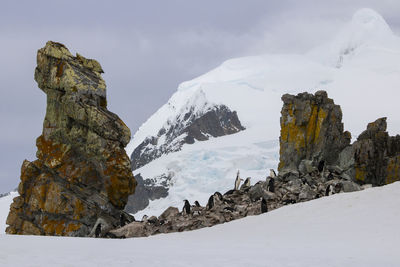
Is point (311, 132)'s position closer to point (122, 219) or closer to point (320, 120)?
point (320, 120)

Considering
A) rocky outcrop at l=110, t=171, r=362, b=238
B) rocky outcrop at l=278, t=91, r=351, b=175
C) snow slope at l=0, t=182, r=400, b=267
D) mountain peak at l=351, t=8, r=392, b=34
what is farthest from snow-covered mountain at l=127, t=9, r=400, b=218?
snow slope at l=0, t=182, r=400, b=267

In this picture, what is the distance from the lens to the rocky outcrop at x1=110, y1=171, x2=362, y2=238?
884 inches

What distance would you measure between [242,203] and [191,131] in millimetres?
102112

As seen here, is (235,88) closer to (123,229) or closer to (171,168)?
(171,168)

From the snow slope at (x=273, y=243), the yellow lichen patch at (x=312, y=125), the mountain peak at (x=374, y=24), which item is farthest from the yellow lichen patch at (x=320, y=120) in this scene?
the mountain peak at (x=374, y=24)

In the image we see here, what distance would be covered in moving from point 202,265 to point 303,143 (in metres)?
29.7

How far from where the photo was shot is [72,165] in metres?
25.7

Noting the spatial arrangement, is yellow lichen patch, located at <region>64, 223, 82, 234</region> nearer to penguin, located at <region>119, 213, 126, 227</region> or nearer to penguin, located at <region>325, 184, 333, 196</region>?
penguin, located at <region>119, 213, 126, 227</region>

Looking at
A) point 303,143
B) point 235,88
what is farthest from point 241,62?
point 303,143

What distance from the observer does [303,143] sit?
124ft

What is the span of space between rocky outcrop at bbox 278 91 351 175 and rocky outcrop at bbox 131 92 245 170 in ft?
272

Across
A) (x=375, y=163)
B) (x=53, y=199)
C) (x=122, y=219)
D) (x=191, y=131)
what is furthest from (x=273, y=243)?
(x=191, y=131)

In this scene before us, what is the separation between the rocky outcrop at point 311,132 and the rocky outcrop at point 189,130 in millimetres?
82991

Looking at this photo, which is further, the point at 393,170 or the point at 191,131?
the point at 191,131
